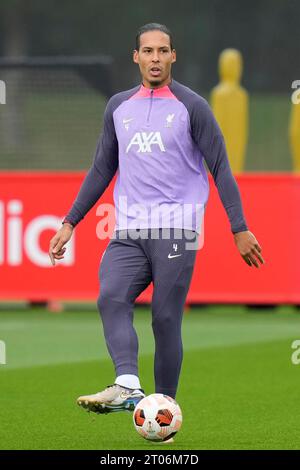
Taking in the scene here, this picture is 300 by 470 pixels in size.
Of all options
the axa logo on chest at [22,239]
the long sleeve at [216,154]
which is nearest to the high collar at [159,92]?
the long sleeve at [216,154]

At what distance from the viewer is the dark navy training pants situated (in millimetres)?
9062

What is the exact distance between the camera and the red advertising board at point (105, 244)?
17984mm

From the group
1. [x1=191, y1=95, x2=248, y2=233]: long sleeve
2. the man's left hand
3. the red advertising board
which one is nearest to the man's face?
[x1=191, y1=95, x2=248, y2=233]: long sleeve

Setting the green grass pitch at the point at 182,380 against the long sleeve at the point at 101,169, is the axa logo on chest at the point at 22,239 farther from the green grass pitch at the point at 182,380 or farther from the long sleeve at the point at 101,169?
the long sleeve at the point at 101,169

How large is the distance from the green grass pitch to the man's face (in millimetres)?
2080

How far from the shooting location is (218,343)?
50.7 ft

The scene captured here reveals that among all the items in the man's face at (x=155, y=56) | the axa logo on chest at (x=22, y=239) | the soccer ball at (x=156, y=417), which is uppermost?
the man's face at (x=155, y=56)

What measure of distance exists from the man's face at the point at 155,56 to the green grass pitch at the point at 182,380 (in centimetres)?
208

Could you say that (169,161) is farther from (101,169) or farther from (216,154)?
(101,169)

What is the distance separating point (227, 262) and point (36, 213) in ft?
7.59

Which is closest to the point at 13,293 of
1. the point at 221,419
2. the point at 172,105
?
the point at 221,419

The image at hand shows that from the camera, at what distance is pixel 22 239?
18.4 m

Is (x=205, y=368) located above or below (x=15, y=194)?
below

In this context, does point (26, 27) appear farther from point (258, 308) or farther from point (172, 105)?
point (172, 105)
